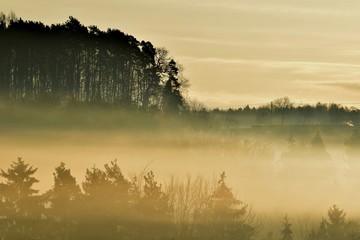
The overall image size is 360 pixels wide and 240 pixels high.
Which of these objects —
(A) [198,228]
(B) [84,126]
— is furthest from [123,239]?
(B) [84,126]

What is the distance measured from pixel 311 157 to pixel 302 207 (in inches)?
555

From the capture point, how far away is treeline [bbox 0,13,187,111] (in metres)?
155

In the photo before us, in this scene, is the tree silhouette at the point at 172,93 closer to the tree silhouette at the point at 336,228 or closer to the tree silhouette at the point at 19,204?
the tree silhouette at the point at 336,228

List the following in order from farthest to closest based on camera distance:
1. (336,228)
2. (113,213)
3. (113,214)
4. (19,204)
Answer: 1. (336,228)
2. (113,214)
3. (113,213)
4. (19,204)

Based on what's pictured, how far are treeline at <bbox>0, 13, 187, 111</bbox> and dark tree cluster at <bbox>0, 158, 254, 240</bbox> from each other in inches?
1985

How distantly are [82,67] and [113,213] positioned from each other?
222ft

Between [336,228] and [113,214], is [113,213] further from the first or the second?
[336,228]

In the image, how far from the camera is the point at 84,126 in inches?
7771

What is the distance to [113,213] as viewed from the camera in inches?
3878

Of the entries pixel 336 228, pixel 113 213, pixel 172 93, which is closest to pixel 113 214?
pixel 113 213

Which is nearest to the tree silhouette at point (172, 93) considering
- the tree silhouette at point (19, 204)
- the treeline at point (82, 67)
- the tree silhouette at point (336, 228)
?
the treeline at point (82, 67)

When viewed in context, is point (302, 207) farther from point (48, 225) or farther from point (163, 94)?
point (48, 225)

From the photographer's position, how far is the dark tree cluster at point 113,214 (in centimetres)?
8569

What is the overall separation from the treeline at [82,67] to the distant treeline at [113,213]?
47126mm
